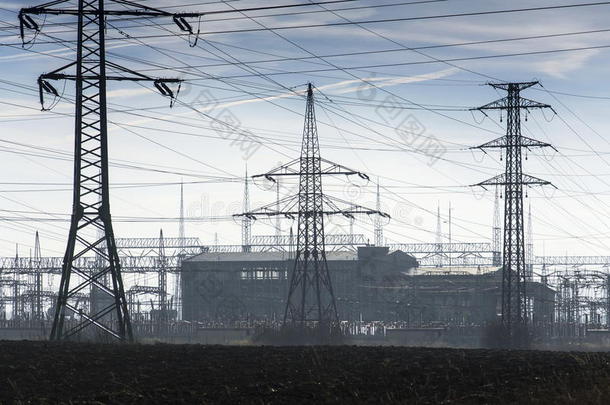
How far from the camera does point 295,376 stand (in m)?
20.7

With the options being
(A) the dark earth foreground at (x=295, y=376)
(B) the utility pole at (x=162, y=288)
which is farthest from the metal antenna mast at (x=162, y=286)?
(A) the dark earth foreground at (x=295, y=376)

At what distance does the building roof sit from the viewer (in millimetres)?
116062

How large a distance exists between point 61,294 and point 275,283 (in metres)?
81.6

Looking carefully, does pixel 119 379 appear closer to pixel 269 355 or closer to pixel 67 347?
pixel 269 355

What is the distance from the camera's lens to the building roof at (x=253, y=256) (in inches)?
4569

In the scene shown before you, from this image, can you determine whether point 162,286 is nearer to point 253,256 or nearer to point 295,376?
point 253,256

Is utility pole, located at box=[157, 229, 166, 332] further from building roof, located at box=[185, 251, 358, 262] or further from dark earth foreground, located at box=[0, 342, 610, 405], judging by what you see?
dark earth foreground, located at box=[0, 342, 610, 405]

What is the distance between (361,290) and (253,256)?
1504 centimetres

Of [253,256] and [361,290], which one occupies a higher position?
[253,256]

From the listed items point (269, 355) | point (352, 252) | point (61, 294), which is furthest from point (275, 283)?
point (269, 355)

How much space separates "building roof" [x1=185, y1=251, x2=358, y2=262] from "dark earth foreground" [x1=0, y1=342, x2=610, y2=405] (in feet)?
291

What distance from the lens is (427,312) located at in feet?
352

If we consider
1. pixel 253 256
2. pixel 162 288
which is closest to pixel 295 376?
pixel 162 288

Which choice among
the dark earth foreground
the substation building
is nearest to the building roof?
the substation building
